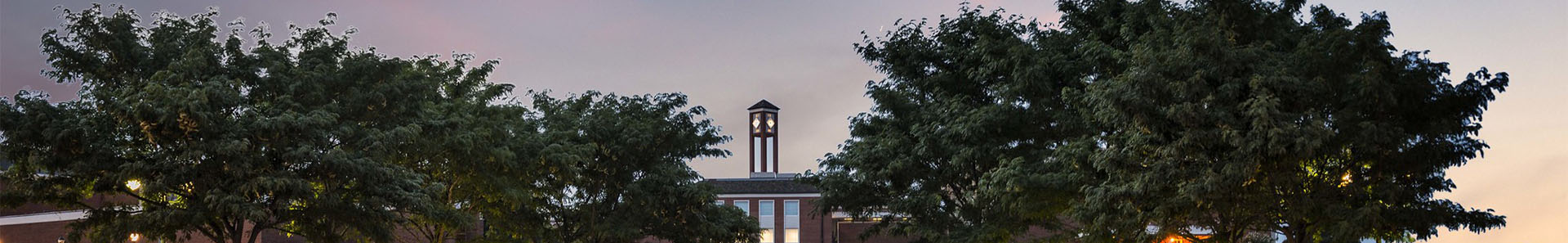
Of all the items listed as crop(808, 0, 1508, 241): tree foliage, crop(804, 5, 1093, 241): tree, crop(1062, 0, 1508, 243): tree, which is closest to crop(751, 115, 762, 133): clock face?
crop(804, 5, 1093, 241): tree

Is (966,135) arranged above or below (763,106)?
below

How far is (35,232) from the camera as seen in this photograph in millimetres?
29875

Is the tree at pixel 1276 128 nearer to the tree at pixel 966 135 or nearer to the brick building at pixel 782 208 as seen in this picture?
the tree at pixel 966 135

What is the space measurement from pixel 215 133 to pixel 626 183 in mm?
14168

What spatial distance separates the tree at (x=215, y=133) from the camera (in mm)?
20625

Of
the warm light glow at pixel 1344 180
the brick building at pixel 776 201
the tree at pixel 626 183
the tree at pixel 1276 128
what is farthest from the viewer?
the brick building at pixel 776 201

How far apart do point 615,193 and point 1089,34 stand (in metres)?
14.1

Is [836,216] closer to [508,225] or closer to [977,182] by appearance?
[508,225]

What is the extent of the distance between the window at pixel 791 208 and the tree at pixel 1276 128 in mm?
42602

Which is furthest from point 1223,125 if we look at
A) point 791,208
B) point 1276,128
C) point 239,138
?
point 791,208

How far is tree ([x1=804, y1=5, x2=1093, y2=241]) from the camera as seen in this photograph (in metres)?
24.3

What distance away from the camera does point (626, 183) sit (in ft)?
112

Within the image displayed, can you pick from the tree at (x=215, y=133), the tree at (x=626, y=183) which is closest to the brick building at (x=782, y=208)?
the tree at (x=626, y=183)

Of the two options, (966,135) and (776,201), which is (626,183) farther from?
(776,201)
